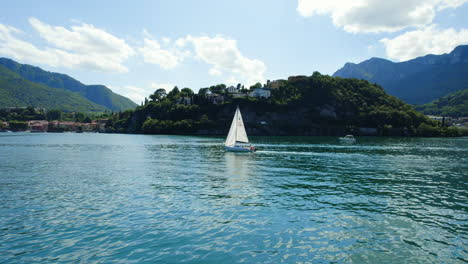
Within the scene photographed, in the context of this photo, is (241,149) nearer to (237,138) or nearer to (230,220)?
(237,138)

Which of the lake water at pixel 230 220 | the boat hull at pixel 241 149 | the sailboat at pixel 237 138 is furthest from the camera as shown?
the sailboat at pixel 237 138

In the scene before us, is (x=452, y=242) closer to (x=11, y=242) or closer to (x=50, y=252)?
(x=50, y=252)

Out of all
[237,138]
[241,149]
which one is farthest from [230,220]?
[237,138]

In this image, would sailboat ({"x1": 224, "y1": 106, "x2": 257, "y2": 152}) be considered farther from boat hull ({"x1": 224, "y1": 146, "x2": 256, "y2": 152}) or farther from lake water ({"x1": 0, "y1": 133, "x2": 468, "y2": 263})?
lake water ({"x1": 0, "y1": 133, "x2": 468, "y2": 263})

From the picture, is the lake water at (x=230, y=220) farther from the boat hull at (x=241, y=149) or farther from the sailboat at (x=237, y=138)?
the sailboat at (x=237, y=138)

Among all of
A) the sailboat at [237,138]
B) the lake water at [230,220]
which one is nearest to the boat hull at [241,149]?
the sailboat at [237,138]

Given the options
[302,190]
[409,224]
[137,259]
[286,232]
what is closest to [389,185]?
[302,190]

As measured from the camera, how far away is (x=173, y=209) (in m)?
22.6

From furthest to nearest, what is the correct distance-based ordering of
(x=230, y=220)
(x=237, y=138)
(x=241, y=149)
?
(x=237, y=138), (x=241, y=149), (x=230, y=220)

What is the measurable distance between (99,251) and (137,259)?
2.37 meters

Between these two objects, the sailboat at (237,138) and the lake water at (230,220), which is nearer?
the lake water at (230,220)

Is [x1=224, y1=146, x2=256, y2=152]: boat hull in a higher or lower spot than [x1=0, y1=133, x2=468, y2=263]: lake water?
higher

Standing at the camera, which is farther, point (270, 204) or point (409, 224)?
point (270, 204)

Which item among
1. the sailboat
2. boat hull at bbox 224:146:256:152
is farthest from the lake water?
the sailboat
